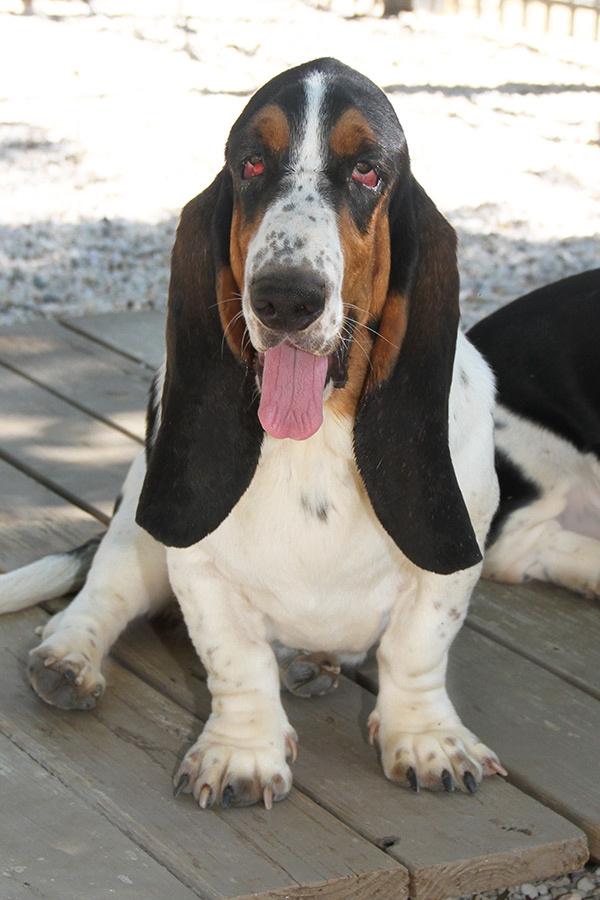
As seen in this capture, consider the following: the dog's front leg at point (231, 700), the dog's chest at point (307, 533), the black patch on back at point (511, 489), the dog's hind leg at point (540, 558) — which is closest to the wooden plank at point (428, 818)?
the dog's front leg at point (231, 700)

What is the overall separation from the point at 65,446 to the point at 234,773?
6.45ft

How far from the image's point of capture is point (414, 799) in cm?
286

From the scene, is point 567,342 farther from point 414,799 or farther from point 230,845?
point 230,845

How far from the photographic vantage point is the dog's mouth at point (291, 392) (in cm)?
258

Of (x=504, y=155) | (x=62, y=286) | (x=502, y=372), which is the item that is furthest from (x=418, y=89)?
(x=502, y=372)

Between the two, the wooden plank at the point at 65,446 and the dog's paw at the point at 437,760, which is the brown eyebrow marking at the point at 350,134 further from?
the wooden plank at the point at 65,446

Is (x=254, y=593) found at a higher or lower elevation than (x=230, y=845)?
higher

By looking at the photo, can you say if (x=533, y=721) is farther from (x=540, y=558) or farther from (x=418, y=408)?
(x=418, y=408)

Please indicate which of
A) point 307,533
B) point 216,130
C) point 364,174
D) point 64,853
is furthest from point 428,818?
point 216,130

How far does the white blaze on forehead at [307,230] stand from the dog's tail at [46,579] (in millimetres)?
1306

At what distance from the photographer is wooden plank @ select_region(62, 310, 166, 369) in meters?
5.35

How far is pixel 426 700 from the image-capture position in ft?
9.71

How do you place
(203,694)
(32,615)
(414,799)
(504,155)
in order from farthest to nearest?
(504,155)
(32,615)
(203,694)
(414,799)

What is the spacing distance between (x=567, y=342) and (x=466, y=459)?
3.29ft
